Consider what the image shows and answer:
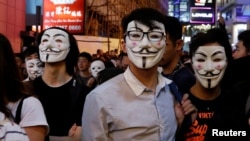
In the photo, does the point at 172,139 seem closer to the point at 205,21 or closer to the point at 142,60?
the point at 142,60

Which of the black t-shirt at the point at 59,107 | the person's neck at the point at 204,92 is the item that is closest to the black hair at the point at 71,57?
the black t-shirt at the point at 59,107

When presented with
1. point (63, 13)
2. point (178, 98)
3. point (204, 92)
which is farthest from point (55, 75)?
point (63, 13)

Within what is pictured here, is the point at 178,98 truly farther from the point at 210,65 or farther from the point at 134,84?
the point at 210,65

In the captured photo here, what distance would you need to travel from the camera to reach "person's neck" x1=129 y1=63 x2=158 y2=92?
10.1 ft

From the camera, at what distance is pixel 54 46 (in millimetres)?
4668

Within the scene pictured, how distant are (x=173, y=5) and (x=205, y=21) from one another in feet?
197

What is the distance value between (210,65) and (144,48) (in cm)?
76

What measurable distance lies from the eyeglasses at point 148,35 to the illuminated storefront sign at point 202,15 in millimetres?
29446

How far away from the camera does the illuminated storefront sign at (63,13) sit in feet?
51.6

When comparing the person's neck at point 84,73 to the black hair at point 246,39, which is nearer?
the black hair at point 246,39

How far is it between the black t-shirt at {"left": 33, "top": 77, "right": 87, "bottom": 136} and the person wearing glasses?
1.19 metres

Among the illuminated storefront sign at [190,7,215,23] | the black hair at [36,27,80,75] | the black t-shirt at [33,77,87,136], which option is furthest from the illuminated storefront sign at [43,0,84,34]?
the illuminated storefront sign at [190,7,215,23]

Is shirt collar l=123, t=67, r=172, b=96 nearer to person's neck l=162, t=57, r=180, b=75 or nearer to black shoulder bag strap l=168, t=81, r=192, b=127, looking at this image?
black shoulder bag strap l=168, t=81, r=192, b=127

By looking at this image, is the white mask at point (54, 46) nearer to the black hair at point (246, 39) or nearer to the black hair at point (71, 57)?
the black hair at point (71, 57)
